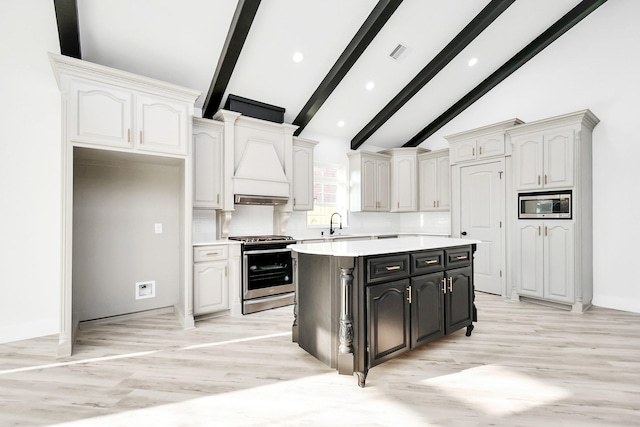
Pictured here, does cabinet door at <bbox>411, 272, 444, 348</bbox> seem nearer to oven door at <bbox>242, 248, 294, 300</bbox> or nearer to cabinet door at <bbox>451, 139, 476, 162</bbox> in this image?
oven door at <bbox>242, 248, 294, 300</bbox>

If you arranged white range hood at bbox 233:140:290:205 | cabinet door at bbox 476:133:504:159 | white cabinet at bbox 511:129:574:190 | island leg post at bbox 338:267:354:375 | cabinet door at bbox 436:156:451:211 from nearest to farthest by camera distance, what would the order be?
island leg post at bbox 338:267:354:375 → white cabinet at bbox 511:129:574:190 → white range hood at bbox 233:140:290:205 → cabinet door at bbox 476:133:504:159 → cabinet door at bbox 436:156:451:211

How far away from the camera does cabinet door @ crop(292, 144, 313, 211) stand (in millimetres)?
4602

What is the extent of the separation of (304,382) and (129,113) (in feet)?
9.37

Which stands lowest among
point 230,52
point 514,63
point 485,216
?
point 485,216

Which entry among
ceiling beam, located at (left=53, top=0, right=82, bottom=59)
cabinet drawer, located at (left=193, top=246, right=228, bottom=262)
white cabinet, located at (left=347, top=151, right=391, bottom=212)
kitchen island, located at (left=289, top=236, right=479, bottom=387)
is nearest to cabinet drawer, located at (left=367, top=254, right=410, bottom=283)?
kitchen island, located at (left=289, top=236, right=479, bottom=387)

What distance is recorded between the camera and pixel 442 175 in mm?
5344

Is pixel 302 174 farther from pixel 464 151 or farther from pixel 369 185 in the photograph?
pixel 464 151

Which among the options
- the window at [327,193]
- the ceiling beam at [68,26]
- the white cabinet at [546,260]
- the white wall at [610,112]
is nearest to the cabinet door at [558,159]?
the white cabinet at [546,260]

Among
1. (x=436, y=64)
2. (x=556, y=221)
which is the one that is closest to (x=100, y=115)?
(x=436, y=64)

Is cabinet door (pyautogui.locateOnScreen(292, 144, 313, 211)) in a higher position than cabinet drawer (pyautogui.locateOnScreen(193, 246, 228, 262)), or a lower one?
higher

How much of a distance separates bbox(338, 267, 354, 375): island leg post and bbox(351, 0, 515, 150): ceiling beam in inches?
148

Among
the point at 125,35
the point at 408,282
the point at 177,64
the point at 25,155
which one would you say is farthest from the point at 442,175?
the point at 25,155

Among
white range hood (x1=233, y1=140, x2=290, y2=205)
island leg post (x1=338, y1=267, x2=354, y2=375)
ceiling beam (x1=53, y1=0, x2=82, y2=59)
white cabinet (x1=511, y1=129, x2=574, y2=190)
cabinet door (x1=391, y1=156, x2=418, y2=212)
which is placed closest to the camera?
island leg post (x1=338, y1=267, x2=354, y2=375)

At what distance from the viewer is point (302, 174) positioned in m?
4.67
